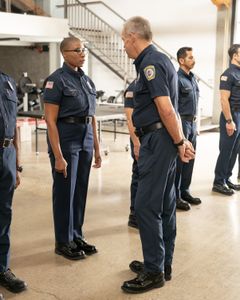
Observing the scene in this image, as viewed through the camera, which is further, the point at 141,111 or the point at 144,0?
the point at 144,0

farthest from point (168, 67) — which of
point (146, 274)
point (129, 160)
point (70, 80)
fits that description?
point (129, 160)

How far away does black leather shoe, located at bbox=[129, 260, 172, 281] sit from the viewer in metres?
2.94

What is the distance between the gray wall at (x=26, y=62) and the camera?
1232 centimetres

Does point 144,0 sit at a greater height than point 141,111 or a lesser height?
greater

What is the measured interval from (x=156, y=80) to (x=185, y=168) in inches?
93.1

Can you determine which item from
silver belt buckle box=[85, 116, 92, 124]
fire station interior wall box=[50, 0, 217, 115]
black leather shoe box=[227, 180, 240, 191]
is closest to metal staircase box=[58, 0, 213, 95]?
fire station interior wall box=[50, 0, 217, 115]

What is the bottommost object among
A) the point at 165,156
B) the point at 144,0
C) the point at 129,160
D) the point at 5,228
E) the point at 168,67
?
the point at 129,160

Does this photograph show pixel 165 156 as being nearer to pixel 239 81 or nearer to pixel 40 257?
pixel 40 257

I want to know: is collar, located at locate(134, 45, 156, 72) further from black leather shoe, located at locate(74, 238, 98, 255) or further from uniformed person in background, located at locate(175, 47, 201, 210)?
uniformed person in background, located at locate(175, 47, 201, 210)

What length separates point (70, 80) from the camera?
3092 mm

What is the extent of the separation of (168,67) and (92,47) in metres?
9.69

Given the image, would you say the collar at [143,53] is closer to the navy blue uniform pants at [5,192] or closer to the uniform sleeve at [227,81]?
the navy blue uniform pants at [5,192]

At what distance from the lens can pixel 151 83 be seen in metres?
2.52

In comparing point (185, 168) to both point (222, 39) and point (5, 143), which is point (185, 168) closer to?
point (5, 143)
